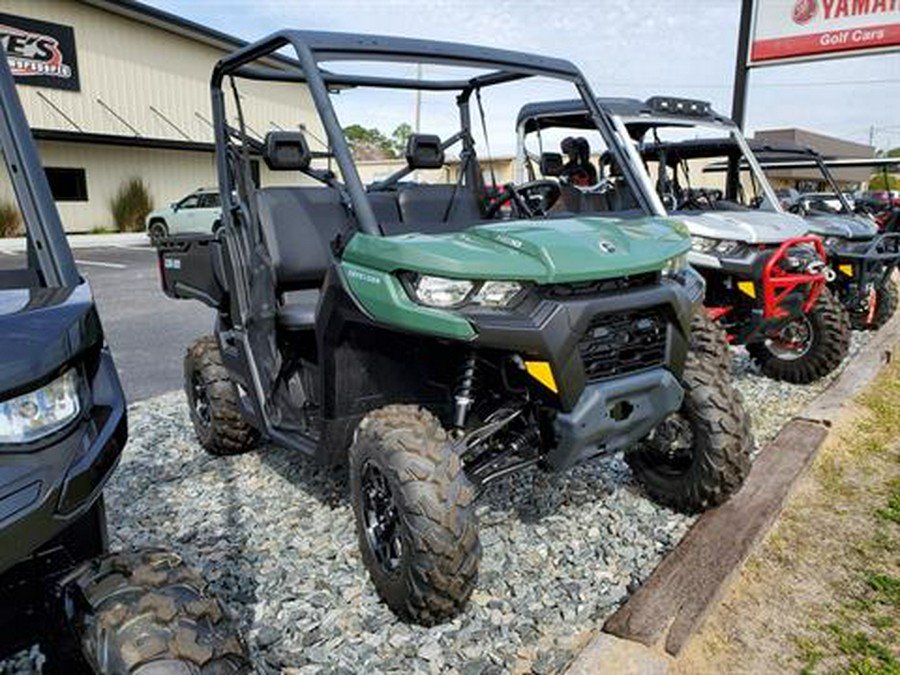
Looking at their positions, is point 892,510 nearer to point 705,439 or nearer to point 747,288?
point 705,439

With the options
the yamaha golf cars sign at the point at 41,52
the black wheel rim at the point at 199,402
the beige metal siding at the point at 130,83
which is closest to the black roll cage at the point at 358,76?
the black wheel rim at the point at 199,402

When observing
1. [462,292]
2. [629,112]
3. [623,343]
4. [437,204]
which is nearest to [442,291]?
[462,292]

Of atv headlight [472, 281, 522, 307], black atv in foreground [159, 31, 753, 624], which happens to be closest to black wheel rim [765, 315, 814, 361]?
black atv in foreground [159, 31, 753, 624]

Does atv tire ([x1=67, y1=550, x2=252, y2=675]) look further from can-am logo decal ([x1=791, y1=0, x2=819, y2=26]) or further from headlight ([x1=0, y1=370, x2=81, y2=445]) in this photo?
can-am logo decal ([x1=791, y1=0, x2=819, y2=26])

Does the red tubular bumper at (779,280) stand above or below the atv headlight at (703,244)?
below

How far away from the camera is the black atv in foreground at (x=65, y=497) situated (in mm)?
1223

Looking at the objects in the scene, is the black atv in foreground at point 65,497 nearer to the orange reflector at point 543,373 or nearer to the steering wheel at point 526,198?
the orange reflector at point 543,373

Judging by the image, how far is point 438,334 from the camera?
227 cm

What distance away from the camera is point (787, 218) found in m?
5.27

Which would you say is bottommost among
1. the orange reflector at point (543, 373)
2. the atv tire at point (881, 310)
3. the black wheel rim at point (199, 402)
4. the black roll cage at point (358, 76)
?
the atv tire at point (881, 310)

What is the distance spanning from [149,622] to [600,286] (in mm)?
1658

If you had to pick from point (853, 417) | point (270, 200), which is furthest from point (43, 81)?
point (853, 417)

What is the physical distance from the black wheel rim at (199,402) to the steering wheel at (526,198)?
76.3 inches

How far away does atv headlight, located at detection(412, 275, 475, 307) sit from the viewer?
7.57 ft
